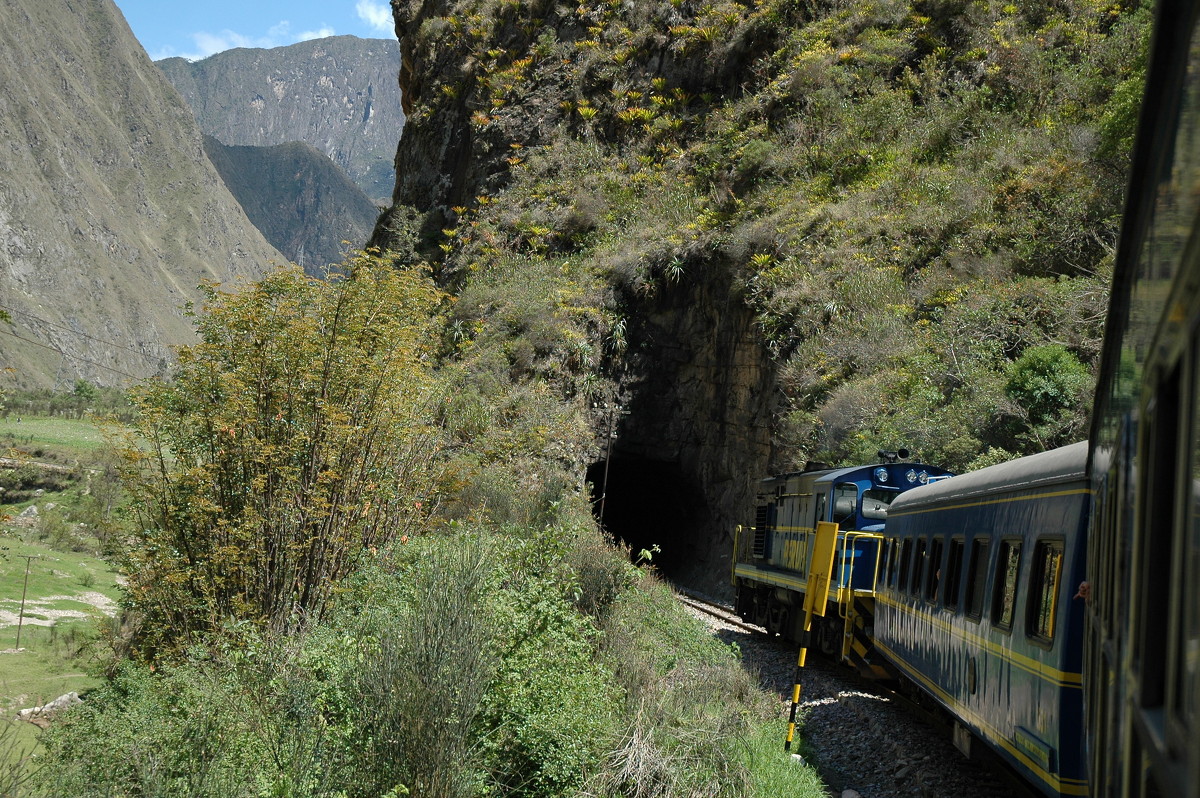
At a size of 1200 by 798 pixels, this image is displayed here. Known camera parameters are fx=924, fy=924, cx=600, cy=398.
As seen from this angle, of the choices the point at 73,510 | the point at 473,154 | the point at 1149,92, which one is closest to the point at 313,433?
the point at 1149,92

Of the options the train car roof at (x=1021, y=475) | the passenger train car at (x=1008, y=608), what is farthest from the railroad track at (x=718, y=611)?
the train car roof at (x=1021, y=475)

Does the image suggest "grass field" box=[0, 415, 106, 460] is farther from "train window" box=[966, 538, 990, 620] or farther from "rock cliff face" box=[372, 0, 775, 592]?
"train window" box=[966, 538, 990, 620]

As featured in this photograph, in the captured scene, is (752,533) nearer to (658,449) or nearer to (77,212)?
(658,449)

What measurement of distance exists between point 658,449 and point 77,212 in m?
123

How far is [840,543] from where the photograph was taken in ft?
45.9

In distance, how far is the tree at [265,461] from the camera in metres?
13.6

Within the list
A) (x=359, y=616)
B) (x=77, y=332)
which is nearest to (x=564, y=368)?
(x=359, y=616)

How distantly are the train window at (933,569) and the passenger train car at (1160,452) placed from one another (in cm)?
587

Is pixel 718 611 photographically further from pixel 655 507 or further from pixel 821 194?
pixel 655 507

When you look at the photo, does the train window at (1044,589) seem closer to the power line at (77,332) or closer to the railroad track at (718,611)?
the railroad track at (718,611)

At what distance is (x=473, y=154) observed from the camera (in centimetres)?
4306

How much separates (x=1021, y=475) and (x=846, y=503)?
7416 millimetres

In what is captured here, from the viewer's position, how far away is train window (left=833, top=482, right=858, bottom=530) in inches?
563

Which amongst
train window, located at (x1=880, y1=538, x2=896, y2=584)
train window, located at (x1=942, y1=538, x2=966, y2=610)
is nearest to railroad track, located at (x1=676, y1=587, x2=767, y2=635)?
train window, located at (x1=880, y1=538, x2=896, y2=584)
